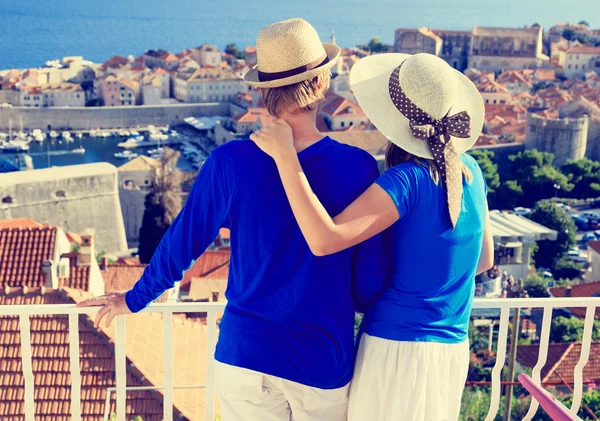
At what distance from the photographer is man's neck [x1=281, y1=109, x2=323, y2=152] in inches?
47.8

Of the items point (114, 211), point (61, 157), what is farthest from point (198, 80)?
point (114, 211)

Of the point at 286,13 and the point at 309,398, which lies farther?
the point at 286,13

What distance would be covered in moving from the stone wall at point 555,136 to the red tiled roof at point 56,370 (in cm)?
2218

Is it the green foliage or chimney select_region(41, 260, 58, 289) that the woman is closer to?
chimney select_region(41, 260, 58, 289)

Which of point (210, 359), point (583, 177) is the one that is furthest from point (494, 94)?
point (210, 359)

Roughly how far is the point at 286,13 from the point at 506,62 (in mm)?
50211

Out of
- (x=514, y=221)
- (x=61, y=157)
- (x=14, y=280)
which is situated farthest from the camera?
(x=61, y=157)

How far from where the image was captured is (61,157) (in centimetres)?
3108

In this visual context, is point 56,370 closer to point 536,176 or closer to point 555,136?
point 536,176

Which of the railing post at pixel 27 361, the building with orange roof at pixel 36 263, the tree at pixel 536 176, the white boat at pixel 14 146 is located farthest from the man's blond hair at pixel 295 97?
the white boat at pixel 14 146

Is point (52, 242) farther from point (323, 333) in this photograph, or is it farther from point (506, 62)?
point (506, 62)

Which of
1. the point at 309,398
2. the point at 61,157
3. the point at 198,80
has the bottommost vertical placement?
the point at 61,157

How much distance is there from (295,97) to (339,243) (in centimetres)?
22

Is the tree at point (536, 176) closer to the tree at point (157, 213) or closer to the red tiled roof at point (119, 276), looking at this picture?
the tree at point (157, 213)
